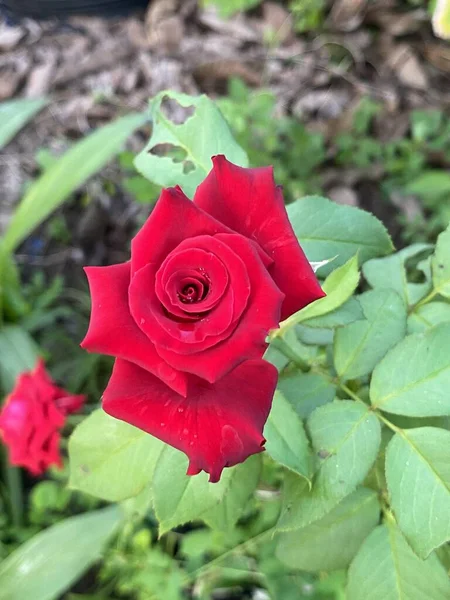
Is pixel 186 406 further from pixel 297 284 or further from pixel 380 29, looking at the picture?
pixel 380 29

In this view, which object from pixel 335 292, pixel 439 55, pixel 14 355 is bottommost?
pixel 14 355

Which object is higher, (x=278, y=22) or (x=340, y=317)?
(x=278, y=22)

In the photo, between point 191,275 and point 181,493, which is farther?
point 181,493

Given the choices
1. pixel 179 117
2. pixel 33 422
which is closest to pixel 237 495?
pixel 33 422

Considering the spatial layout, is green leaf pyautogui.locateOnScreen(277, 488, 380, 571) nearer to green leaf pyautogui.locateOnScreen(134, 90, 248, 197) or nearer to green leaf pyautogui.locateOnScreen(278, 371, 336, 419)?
green leaf pyautogui.locateOnScreen(278, 371, 336, 419)

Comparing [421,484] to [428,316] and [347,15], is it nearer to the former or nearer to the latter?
[428,316]

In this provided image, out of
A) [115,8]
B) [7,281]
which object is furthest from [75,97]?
[7,281]
